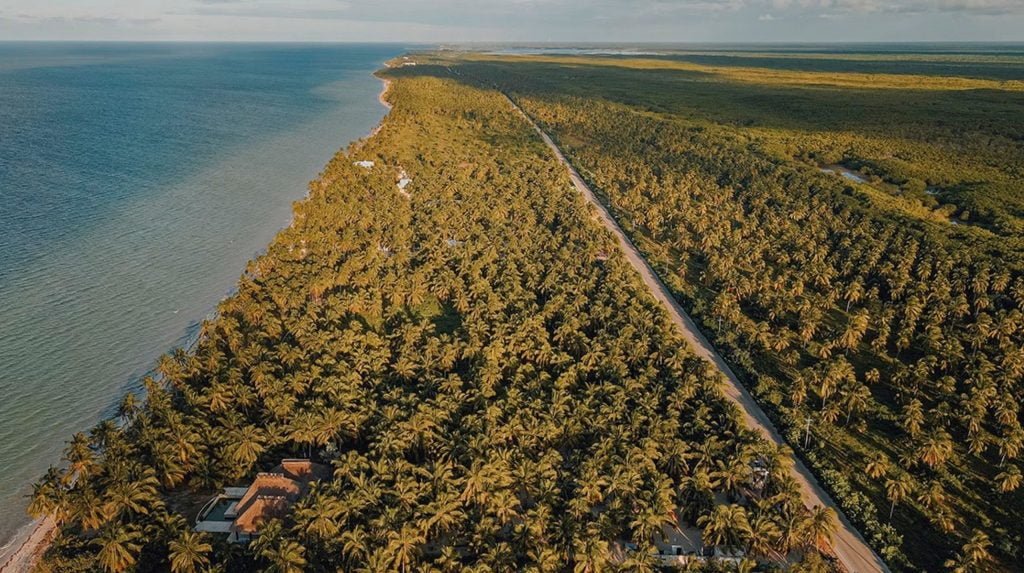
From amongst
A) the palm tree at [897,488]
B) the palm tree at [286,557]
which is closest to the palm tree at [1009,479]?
the palm tree at [897,488]

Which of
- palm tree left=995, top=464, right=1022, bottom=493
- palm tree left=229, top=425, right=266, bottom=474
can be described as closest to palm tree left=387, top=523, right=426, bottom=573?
palm tree left=229, top=425, right=266, bottom=474

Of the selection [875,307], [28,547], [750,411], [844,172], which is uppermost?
[844,172]

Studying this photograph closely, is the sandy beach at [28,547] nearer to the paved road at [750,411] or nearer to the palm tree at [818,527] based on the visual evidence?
the palm tree at [818,527]

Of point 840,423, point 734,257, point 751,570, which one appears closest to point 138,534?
point 751,570

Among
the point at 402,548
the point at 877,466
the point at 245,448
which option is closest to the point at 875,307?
the point at 877,466

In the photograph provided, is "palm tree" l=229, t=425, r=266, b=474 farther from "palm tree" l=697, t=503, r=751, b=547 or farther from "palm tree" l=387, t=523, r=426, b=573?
"palm tree" l=697, t=503, r=751, b=547

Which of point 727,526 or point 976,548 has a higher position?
point 727,526

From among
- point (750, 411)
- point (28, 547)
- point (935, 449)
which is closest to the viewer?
point (28, 547)

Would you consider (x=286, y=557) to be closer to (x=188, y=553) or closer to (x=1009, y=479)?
(x=188, y=553)
